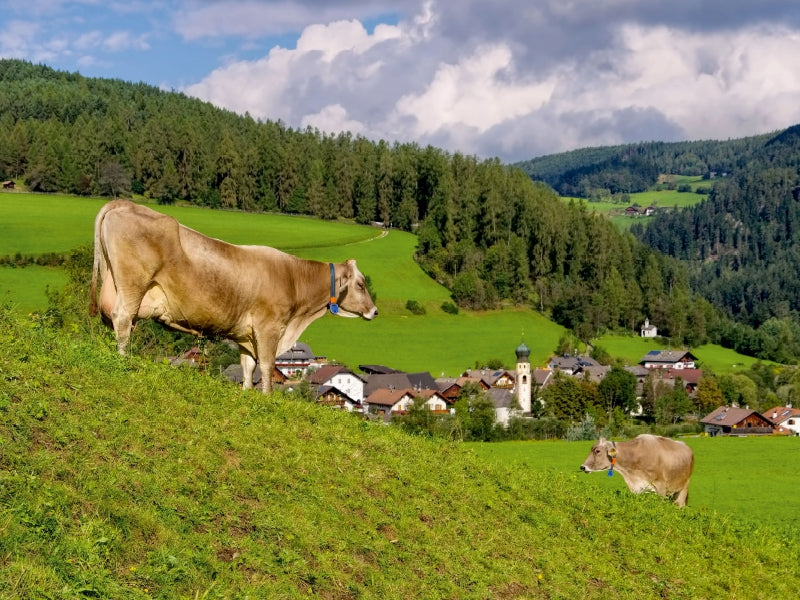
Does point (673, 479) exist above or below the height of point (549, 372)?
above

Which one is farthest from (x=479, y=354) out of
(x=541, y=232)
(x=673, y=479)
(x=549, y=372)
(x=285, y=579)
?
(x=285, y=579)

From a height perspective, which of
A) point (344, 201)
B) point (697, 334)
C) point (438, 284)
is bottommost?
point (697, 334)

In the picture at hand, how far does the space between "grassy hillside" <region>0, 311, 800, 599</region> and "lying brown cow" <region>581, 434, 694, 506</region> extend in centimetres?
675

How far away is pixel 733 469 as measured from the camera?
49.0 m

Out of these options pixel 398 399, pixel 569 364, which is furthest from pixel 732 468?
pixel 569 364

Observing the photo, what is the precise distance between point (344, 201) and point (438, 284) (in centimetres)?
4074

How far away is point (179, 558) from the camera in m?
6.79

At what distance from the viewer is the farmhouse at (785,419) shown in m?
94.2

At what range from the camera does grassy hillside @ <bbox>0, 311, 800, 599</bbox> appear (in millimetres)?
6680

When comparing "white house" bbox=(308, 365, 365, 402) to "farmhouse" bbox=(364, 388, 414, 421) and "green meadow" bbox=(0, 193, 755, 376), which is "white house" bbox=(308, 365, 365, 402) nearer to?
"farmhouse" bbox=(364, 388, 414, 421)

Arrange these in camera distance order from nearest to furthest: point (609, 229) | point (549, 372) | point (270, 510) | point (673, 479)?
1. point (270, 510)
2. point (673, 479)
3. point (549, 372)
4. point (609, 229)

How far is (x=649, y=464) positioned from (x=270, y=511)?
46.4 ft

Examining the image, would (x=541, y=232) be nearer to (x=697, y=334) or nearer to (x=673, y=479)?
(x=697, y=334)

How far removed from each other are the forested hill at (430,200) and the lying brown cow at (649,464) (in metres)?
97.6
